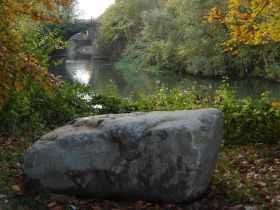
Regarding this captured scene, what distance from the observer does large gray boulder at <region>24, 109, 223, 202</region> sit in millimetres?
5766

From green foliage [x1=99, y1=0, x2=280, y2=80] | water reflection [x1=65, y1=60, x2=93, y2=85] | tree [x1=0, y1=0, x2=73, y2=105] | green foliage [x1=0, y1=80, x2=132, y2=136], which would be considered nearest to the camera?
tree [x1=0, y1=0, x2=73, y2=105]

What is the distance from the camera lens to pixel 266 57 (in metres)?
32.1

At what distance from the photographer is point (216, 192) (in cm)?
620

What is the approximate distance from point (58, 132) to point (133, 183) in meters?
1.24

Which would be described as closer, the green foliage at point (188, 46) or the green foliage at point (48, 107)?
the green foliage at point (48, 107)

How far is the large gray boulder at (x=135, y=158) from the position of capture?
5766 mm

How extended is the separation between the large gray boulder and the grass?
131 millimetres

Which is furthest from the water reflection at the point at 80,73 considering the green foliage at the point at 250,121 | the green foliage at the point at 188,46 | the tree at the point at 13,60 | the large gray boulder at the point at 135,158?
the tree at the point at 13,60

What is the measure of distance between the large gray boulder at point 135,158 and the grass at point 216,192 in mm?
131

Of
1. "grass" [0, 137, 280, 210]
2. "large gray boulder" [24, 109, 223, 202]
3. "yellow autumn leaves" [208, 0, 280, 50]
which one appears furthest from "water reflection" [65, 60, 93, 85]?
"large gray boulder" [24, 109, 223, 202]

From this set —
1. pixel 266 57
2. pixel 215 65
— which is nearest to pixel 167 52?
pixel 215 65

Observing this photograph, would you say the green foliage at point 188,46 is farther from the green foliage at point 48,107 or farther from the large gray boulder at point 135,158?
the large gray boulder at point 135,158

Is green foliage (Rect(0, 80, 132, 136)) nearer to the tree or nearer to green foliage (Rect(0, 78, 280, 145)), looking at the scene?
green foliage (Rect(0, 78, 280, 145))

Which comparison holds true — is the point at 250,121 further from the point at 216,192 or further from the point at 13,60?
the point at 13,60
